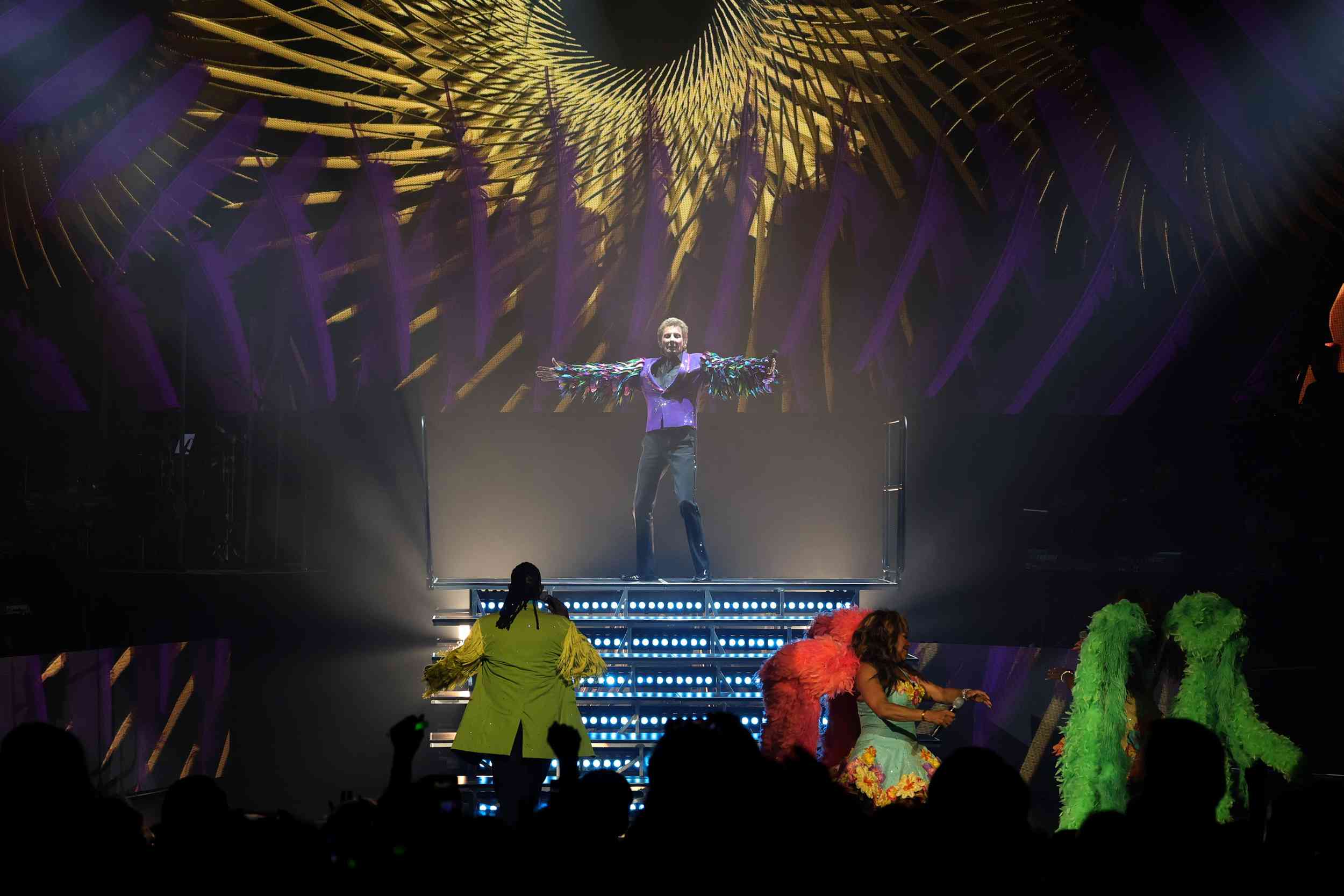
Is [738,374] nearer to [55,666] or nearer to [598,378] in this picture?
[598,378]

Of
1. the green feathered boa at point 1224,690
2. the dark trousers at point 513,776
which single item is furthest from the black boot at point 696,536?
the green feathered boa at point 1224,690

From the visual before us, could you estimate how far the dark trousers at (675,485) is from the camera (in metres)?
8.19

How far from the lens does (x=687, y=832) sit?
2191mm

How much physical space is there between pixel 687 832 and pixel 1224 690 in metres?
3.38

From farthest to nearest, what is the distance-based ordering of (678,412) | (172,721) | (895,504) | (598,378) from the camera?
1. (895,504)
2. (598,378)
3. (678,412)
4. (172,721)

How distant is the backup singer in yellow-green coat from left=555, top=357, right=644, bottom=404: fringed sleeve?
3413mm

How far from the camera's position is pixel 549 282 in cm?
995

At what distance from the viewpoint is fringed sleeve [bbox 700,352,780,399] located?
830 centimetres

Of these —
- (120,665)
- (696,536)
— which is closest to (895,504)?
(696,536)

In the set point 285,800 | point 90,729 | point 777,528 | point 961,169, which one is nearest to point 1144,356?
point 961,169

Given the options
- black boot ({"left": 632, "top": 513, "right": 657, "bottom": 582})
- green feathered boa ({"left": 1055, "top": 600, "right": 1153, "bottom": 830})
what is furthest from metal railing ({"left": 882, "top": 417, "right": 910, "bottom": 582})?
green feathered boa ({"left": 1055, "top": 600, "right": 1153, "bottom": 830})

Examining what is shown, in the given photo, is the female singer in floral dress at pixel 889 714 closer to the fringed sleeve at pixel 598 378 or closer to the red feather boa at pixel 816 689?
the red feather boa at pixel 816 689

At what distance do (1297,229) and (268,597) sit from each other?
322 inches

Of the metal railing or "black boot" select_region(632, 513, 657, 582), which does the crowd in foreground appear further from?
the metal railing
